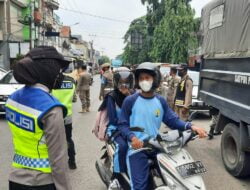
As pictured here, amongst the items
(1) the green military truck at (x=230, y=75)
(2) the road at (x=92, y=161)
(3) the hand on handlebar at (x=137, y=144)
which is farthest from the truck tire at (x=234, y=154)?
(3) the hand on handlebar at (x=137, y=144)

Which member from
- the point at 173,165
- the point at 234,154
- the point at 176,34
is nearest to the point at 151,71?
the point at 173,165

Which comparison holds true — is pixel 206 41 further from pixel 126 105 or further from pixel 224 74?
pixel 126 105

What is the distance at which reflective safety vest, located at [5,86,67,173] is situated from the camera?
7.64 feet

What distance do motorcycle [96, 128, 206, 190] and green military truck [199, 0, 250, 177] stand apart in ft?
6.43

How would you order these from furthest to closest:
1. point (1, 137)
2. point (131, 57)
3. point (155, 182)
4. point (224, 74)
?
point (131, 57), point (1, 137), point (224, 74), point (155, 182)

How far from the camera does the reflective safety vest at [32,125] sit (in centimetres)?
233

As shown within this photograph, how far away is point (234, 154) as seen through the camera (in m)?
5.90

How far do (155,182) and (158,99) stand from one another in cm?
81

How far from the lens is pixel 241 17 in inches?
210

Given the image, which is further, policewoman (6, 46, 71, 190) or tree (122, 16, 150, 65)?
tree (122, 16, 150, 65)

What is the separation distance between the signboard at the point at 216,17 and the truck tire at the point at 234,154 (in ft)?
6.06

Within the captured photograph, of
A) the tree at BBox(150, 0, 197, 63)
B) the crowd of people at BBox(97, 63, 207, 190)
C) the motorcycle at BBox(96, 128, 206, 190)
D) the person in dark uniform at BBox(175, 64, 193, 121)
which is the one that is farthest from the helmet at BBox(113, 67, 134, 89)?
the tree at BBox(150, 0, 197, 63)

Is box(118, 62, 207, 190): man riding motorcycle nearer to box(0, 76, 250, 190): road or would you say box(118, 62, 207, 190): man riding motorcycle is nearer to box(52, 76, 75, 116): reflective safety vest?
A: box(0, 76, 250, 190): road

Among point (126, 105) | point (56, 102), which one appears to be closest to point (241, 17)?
point (126, 105)
